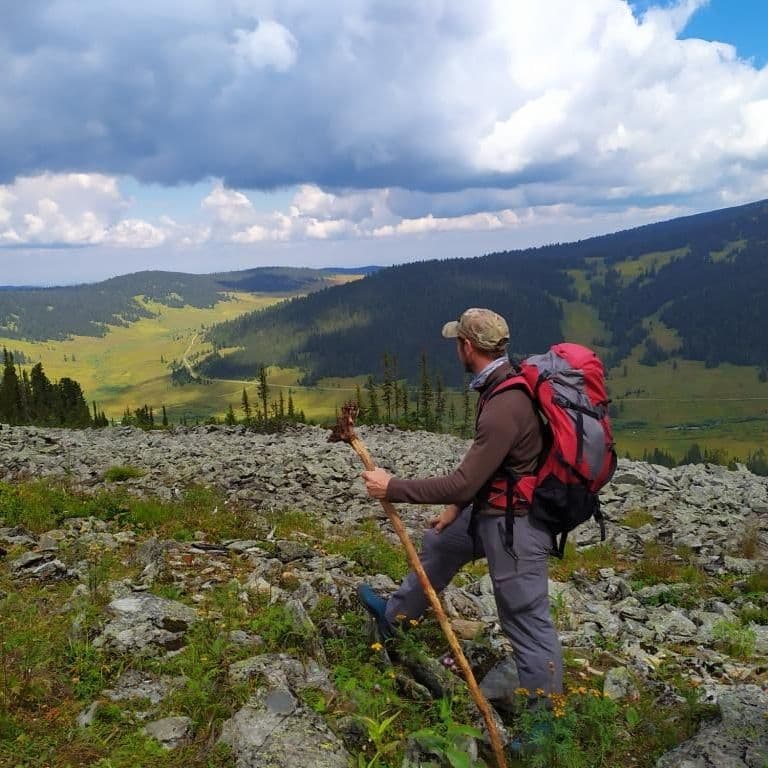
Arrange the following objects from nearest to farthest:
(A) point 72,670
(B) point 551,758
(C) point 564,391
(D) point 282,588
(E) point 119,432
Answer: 1. (B) point 551,758
2. (C) point 564,391
3. (A) point 72,670
4. (D) point 282,588
5. (E) point 119,432

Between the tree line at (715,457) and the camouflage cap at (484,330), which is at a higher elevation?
the camouflage cap at (484,330)

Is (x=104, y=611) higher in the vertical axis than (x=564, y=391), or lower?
lower

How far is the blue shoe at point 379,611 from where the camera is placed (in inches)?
246

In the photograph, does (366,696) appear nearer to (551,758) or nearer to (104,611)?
(551,758)

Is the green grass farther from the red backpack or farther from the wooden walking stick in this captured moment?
the red backpack

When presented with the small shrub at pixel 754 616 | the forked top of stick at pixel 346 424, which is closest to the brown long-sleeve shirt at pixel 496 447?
the forked top of stick at pixel 346 424

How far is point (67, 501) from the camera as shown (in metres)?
13.7

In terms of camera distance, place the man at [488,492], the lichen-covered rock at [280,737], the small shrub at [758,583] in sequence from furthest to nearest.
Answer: the small shrub at [758,583] < the man at [488,492] < the lichen-covered rock at [280,737]

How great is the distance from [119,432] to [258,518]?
94.9 ft

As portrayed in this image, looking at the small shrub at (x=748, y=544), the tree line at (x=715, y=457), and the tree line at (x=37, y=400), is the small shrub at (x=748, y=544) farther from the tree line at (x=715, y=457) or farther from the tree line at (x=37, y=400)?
the tree line at (x=715, y=457)

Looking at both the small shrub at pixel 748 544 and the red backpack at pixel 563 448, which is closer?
the red backpack at pixel 563 448

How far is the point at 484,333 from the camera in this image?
5.22m

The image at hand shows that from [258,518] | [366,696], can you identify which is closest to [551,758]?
[366,696]

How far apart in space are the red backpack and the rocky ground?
196 cm
